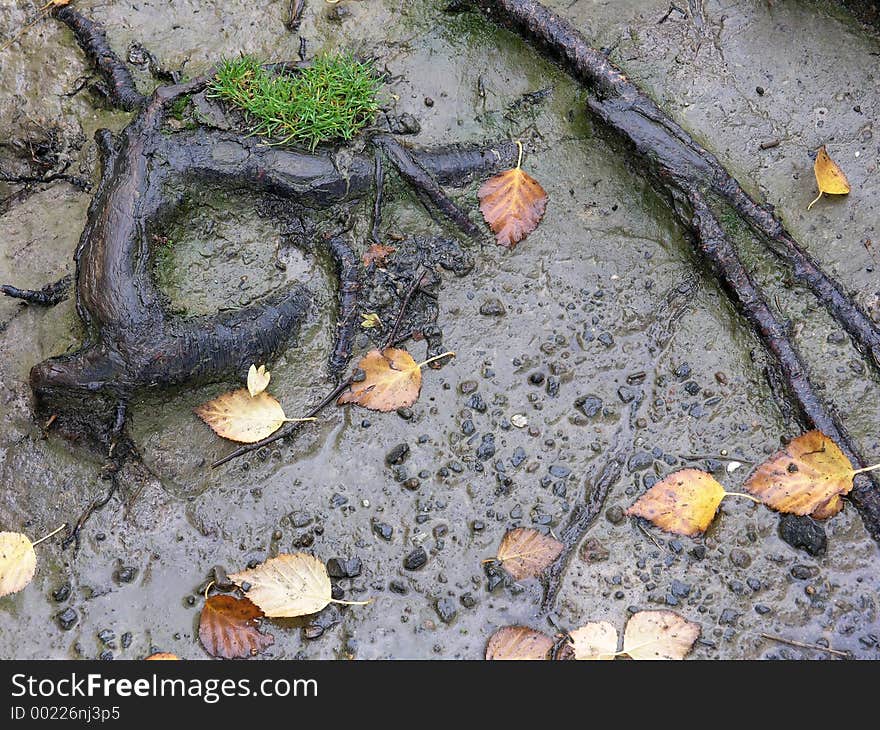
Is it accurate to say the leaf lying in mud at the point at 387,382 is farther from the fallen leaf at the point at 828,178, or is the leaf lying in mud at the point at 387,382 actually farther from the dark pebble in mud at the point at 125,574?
the fallen leaf at the point at 828,178

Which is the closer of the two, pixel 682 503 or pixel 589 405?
pixel 682 503

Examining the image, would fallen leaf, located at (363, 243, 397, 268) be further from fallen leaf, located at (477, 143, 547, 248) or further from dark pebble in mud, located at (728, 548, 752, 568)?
dark pebble in mud, located at (728, 548, 752, 568)

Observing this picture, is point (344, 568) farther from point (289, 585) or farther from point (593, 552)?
point (593, 552)

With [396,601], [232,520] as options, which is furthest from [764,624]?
[232,520]

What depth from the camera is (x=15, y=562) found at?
9.86 feet

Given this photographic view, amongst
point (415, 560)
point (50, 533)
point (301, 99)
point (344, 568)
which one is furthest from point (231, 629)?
point (301, 99)

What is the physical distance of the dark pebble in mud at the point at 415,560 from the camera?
2984 mm

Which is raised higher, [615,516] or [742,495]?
[742,495]

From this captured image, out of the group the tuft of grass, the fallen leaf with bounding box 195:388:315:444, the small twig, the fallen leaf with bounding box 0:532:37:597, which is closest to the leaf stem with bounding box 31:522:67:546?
the fallen leaf with bounding box 0:532:37:597

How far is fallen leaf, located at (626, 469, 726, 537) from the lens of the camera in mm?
3020

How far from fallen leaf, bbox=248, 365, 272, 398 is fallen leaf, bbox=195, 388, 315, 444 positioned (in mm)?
21

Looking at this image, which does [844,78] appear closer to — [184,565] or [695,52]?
[695,52]

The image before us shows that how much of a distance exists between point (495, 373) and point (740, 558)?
1.23 meters

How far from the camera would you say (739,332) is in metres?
3.34
